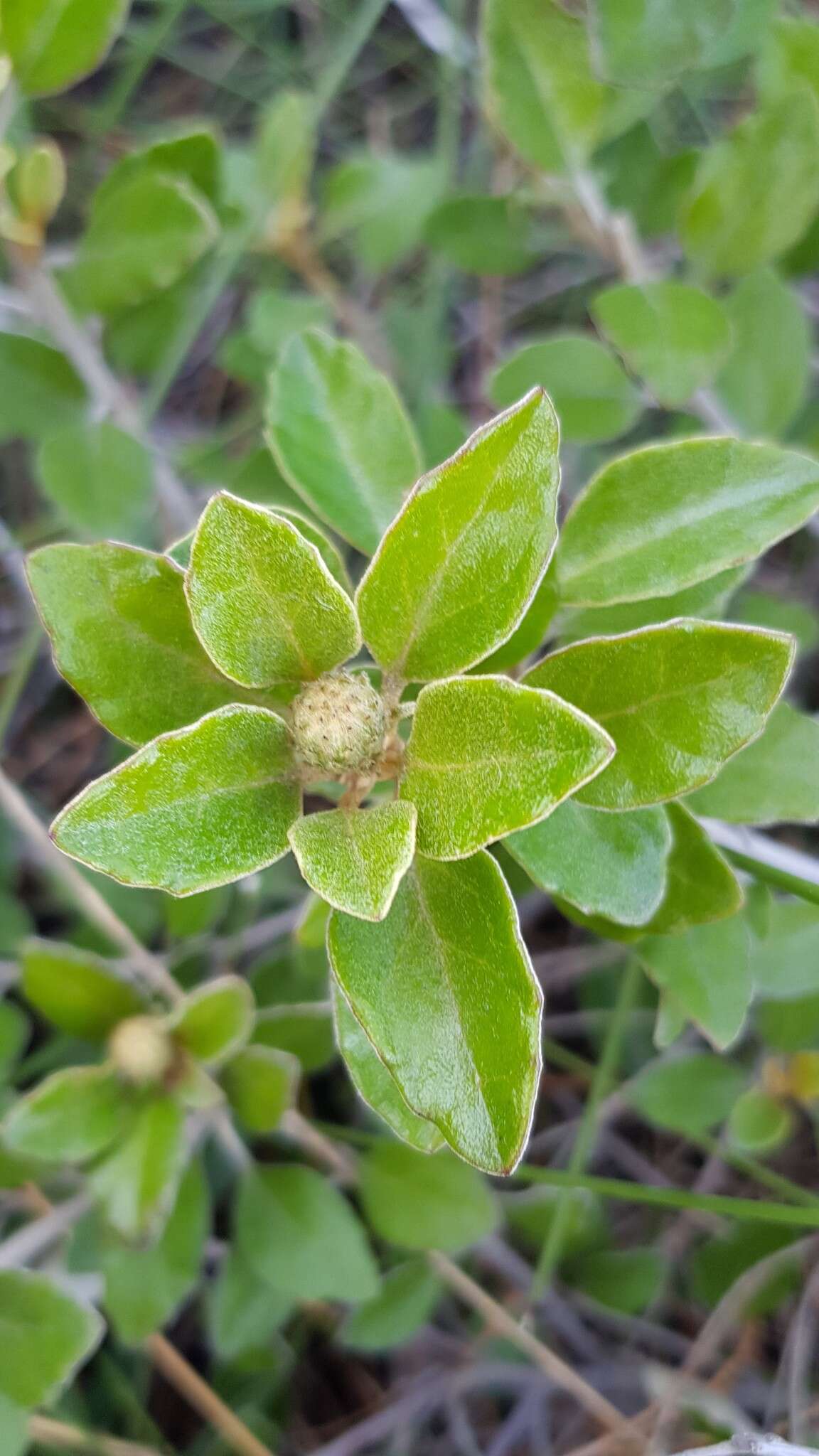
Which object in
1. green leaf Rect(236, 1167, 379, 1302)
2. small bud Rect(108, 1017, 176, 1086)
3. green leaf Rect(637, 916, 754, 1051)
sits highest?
small bud Rect(108, 1017, 176, 1086)

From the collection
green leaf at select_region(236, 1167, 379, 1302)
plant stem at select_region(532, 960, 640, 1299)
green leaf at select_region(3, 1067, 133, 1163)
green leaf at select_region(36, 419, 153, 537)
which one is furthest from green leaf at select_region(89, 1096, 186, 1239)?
green leaf at select_region(36, 419, 153, 537)

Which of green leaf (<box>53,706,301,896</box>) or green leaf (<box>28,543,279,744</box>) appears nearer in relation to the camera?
green leaf (<box>53,706,301,896</box>)

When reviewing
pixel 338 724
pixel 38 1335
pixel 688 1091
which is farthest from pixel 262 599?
pixel 688 1091

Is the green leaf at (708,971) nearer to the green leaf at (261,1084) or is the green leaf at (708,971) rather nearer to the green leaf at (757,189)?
the green leaf at (261,1084)

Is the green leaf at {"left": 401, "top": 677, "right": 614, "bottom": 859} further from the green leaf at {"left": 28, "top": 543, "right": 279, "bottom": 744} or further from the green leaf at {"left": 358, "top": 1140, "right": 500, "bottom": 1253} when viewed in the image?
the green leaf at {"left": 358, "top": 1140, "right": 500, "bottom": 1253}


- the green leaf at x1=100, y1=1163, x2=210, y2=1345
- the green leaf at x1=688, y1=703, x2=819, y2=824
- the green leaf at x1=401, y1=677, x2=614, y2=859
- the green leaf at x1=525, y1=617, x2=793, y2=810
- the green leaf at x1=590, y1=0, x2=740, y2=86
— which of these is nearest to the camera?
the green leaf at x1=401, y1=677, x2=614, y2=859

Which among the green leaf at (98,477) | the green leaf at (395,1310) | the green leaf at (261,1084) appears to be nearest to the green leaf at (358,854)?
the green leaf at (261,1084)

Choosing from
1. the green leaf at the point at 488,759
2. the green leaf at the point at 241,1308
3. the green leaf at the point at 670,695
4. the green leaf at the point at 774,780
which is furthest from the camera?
the green leaf at the point at 241,1308
